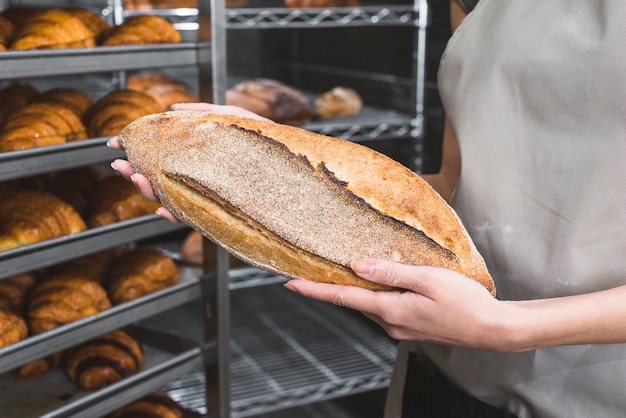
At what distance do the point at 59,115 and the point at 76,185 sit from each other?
22 centimetres

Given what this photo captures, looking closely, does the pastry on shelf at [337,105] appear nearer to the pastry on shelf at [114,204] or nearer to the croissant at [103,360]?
the pastry on shelf at [114,204]

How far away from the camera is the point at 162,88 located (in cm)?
187

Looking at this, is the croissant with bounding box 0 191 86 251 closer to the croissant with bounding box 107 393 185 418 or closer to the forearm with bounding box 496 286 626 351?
the croissant with bounding box 107 393 185 418

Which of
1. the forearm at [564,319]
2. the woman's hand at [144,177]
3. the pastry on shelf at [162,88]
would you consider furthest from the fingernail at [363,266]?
the pastry on shelf at [162,88]

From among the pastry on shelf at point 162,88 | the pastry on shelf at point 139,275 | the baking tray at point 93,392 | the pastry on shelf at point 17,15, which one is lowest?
the baking tray at point 93,392

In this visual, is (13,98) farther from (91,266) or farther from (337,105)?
(337,105)

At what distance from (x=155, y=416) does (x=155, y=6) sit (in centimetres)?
108

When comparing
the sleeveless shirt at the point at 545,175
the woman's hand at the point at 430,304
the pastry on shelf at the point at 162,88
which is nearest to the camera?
the woman's hand at the point at 430,304

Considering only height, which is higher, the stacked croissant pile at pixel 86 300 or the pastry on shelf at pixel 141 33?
the pastry on shelf at pixel 141 33

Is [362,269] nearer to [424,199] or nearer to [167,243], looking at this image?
[424,199]

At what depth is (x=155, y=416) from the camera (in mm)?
1469

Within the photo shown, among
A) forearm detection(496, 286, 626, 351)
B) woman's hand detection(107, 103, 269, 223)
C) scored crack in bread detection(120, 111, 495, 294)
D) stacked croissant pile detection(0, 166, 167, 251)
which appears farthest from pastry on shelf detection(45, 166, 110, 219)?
forearm detection(496, 286, 626, 351)

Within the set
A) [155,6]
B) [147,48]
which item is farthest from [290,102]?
[147,48]

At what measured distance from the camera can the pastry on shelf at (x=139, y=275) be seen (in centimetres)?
142
